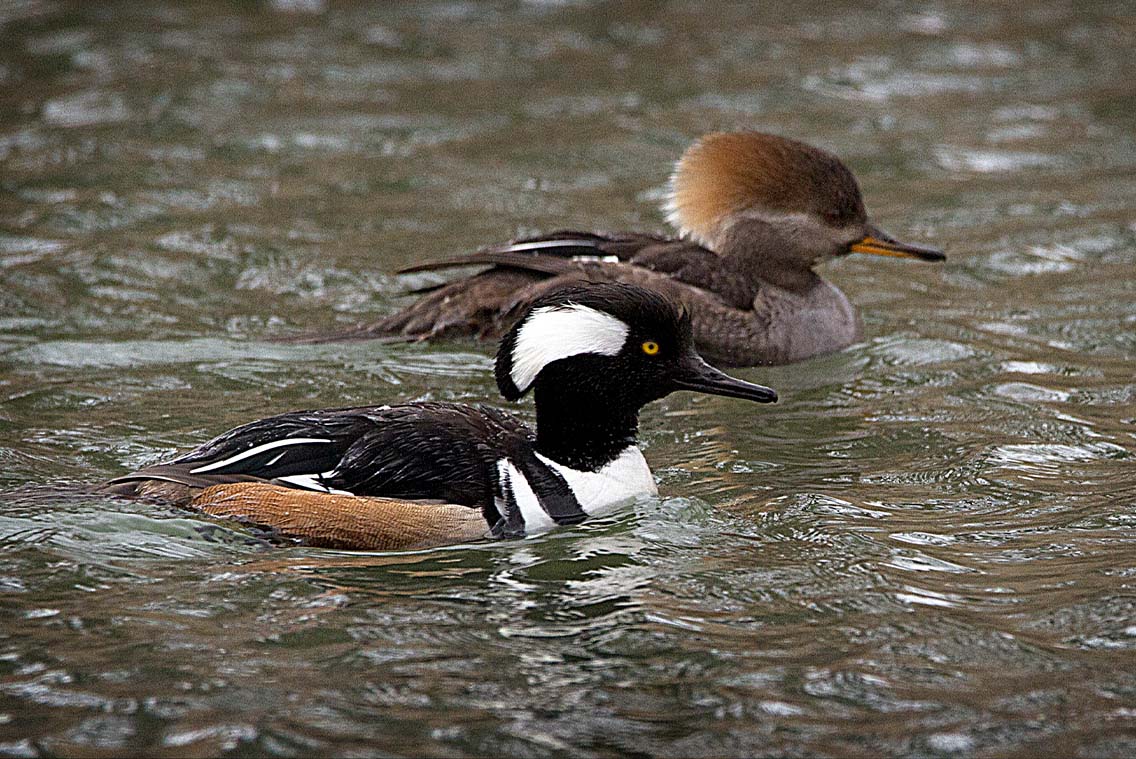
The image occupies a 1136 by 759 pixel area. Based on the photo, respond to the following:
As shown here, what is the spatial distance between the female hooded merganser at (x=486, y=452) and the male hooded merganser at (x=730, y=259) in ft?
6.50

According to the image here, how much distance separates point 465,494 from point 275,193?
566 cm

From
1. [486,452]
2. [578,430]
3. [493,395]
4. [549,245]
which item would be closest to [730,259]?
[549,245]

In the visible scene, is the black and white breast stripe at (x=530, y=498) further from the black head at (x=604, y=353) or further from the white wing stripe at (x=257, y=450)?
the white wing stripe at (x=257, y=450)

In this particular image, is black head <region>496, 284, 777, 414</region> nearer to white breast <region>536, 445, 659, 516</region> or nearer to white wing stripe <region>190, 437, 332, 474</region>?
white breast <region>536, 445, 659, 516</region>

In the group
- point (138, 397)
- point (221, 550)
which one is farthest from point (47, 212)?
point (221, 550)

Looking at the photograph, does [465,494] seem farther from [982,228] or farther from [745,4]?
[745,4]

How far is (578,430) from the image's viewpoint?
6.16m

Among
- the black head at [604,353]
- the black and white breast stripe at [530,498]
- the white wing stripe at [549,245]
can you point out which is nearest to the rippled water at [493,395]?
the black and white breast stripe at [530,498]

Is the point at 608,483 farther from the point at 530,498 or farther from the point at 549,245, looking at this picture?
the point at 549,245

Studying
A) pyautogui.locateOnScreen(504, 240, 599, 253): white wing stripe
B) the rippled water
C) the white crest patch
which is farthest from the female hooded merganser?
pyautogui.locateOnScreen(504, 240, 599, 253): white wing stripe

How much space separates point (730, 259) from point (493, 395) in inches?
65.4

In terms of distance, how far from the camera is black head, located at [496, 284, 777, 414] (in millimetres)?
6023

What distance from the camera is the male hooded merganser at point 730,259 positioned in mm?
8266

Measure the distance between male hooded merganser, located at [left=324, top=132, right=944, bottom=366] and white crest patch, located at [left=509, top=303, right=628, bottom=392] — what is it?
2046mm
